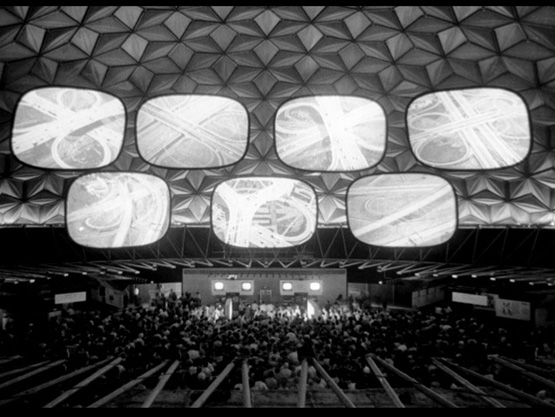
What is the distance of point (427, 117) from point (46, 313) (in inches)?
818

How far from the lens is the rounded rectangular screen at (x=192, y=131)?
201 inches

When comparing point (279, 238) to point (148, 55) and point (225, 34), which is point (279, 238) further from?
point (148, 55)

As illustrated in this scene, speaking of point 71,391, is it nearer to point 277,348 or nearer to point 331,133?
point 331,133

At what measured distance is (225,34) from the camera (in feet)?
37.6

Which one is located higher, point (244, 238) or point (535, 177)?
point (535, 177)

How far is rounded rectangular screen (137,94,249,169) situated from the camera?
510 cm

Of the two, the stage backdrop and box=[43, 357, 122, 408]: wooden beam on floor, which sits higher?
box=[43, 357, 122, 408]: wooden beam on floor

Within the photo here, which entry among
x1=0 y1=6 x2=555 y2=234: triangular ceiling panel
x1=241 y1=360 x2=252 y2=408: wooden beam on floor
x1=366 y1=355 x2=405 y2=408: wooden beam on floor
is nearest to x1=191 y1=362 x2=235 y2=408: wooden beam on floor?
x1=241 y1=360 x2=252 y2=408: wooden beam on floor

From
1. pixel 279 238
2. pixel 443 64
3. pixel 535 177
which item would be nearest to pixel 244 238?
pixel 279 238

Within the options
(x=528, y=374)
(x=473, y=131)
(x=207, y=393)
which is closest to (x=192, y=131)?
(x=207, y=393)

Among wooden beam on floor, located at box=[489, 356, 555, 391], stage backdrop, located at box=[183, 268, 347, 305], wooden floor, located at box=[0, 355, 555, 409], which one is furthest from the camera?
stage backdrop, located at box=[183, 268, 347, 305]

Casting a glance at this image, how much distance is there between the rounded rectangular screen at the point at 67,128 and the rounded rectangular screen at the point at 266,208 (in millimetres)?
2070

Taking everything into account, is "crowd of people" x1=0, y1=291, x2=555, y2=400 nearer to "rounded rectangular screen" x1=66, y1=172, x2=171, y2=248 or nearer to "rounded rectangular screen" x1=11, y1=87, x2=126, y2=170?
"rounded rectangular screen" x1=66, y1=172, x2=171, y2=248

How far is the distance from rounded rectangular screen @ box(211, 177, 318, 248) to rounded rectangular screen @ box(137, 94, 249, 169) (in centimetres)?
156
